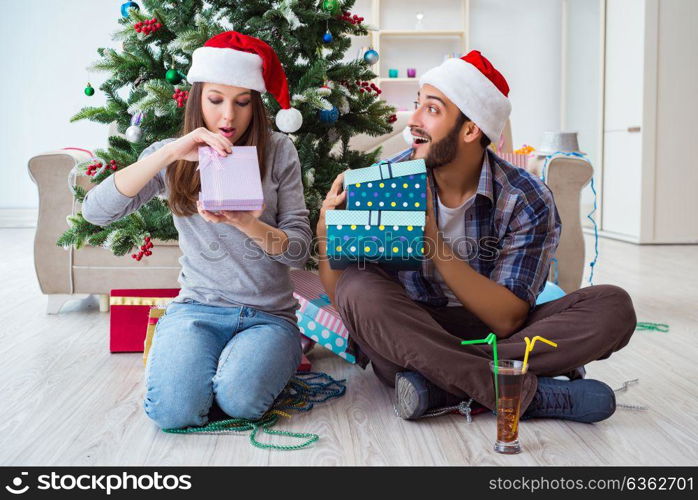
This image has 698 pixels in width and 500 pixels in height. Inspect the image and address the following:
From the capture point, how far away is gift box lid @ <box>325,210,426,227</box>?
1695 millimetres

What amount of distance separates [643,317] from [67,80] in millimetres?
5549

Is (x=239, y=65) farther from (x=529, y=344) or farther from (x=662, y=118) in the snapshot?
(x=662, y=118)

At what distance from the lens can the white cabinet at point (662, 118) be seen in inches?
205

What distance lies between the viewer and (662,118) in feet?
17.3

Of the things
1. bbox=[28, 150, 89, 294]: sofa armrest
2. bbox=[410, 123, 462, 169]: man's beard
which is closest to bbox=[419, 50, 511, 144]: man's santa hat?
bbox=[410, 123, 462, 169]: man's beard

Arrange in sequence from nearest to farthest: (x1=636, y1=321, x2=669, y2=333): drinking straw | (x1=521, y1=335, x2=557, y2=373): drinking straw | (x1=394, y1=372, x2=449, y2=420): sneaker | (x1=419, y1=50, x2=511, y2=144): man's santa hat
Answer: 1. (x1=521, y1=335, x2=557, y2=373): drinking straw
2. (x1=394, y1=372, x2=449, y2=420): sneaker
3. (x1=419, y1=50, x2=511, y2=144): man's santa hat
4. (x1=636, y1=321, x2=669, y2=333): drinking straw

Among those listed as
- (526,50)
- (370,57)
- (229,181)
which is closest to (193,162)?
(229,181)

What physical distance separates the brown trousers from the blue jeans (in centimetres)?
20

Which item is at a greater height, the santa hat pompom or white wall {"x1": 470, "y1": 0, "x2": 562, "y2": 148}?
white wall {"x1": 470, "y1": 0, "x2": 562, "y2": 148}

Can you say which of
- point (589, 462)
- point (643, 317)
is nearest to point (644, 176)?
point (643, 317)

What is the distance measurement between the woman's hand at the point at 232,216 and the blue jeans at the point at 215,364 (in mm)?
263

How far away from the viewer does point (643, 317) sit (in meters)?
2.91

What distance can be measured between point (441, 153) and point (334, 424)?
28.0 inches

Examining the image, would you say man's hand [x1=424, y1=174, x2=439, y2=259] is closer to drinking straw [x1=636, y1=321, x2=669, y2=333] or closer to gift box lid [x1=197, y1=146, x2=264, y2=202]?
gift box lid [x1=197, y1=146, x2=264, y2=202]
